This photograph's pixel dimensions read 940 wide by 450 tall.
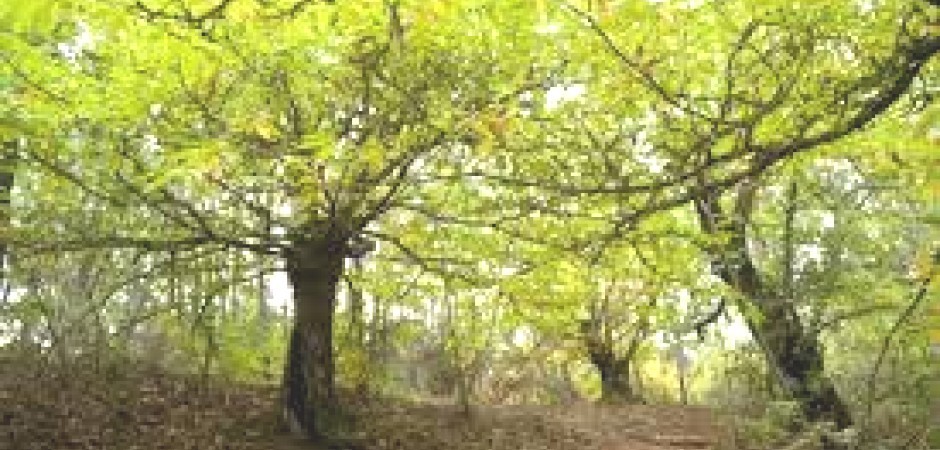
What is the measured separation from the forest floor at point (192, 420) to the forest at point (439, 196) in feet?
0.13

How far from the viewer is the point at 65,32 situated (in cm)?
759

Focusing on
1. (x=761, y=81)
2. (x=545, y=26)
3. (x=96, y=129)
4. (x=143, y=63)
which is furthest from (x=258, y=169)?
(x=761, y=81)

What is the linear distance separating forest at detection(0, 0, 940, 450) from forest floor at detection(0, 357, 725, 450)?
0.13ft

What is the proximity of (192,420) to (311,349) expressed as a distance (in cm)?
134

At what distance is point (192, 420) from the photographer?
9641 millimetres

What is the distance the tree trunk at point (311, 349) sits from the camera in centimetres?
968

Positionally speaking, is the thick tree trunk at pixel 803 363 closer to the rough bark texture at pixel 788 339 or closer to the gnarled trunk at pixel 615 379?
the rough bark texture at pixel 788 339

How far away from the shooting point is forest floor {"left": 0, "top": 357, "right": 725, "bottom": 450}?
8.68 metres

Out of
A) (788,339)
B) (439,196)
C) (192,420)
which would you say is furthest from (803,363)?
(192,420)

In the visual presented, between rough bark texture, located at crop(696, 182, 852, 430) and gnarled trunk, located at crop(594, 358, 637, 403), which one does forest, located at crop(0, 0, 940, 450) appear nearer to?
rough bark texture, located at crop(696, 182, 852, 430)

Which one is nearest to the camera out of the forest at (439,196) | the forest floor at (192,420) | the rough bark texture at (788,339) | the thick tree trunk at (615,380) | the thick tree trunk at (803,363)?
the forest at (439,196)

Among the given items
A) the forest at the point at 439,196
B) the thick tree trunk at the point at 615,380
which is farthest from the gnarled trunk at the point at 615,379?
the forest at the point at 439,196

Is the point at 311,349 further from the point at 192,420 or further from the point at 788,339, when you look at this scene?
the point at 788,339

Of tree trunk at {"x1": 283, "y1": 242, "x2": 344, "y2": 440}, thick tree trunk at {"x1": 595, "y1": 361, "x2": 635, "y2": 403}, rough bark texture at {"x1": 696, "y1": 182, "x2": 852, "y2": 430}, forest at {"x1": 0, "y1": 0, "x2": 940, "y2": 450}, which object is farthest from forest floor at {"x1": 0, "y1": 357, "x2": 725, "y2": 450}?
thick tree trunk at {"x1": 595, "y1": 361, "x2": 635, "y2": 403}
